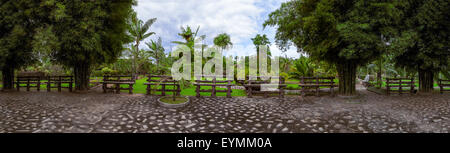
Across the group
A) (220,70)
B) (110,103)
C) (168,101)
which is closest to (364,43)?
(168,101)

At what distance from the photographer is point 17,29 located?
1062 cm

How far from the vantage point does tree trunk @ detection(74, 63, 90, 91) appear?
1193 centimetres

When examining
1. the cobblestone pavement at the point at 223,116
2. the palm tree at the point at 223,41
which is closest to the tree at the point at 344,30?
the cobblestone pavement at the point at 223,116

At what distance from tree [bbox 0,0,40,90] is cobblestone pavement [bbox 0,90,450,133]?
8.63 ft

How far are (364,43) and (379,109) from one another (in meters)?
3.00

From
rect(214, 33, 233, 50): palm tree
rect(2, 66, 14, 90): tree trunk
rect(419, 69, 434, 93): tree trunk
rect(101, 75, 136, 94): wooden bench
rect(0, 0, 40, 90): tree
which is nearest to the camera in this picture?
rect(0, 0, 40, 90): tree

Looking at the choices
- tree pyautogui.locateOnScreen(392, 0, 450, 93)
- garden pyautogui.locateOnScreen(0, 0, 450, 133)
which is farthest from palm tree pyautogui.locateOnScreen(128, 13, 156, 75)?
tree pyautogui.locateOnScreen(392, 0, 450, 93)

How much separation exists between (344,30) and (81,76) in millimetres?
A: 14123

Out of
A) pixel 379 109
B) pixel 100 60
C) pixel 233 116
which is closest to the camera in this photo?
pixel 233 116

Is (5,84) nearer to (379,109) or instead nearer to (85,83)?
(85,83)

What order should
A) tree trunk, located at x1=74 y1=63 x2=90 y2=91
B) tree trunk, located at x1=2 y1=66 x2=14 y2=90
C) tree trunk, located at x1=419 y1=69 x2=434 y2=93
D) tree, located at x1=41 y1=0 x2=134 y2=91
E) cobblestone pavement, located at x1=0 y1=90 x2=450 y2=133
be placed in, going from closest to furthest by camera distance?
cobblestone pavement, located at x1=0 y1=90 x2=450 y2=133 → tree, located at x1=41 y1=0 x2=134 y2=91 → tree trunk, located at x1=74 y1=63 x2=90 y2=91 → tree trunk, located at x1=419 y1=69 x2=434 y2=93 → tree trunk, located at x1=2 y1=66 x2=14 y2=90

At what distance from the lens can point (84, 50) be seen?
34.6 feet

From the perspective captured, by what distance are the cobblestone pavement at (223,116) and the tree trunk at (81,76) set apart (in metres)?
2.21

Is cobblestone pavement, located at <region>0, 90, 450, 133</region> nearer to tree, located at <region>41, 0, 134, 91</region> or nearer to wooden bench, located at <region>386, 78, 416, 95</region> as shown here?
wooden bench, located at <region>386, 78, 416, 95</region>
